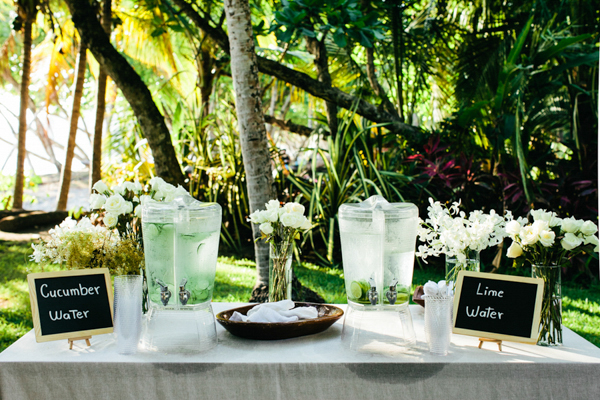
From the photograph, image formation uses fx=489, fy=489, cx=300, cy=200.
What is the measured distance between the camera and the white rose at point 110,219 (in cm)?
169

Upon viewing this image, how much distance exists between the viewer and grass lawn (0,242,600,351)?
332cm

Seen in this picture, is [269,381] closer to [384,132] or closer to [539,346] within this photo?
[539,346]

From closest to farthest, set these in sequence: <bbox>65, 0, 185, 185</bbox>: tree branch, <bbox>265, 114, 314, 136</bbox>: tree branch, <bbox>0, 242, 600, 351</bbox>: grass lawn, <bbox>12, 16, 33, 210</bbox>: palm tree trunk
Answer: <bbox>0, 242, 600, 351</bbox>: grass lawn
<bbox>65, 0, 185, 185</bbox>: tree branch
<bbox>265, 114, 314, 136</bbox>: tree branch
<bbox>12, 16, 33, 210</bbox>: palm tree trunk

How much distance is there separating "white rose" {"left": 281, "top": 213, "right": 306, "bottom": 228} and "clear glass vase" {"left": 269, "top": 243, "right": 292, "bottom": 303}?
91mm

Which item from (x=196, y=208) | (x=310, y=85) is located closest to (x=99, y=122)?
(x=310, y=85)

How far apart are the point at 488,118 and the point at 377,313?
3535 mm

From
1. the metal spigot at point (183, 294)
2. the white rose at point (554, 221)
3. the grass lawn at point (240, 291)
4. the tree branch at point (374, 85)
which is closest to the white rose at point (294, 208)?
the metal spigot at point (183, 294)

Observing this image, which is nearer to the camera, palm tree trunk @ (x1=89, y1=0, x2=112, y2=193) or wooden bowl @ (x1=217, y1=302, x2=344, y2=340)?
wooden bowl @ (x1=217, y1=302, x2=344, y2=340)

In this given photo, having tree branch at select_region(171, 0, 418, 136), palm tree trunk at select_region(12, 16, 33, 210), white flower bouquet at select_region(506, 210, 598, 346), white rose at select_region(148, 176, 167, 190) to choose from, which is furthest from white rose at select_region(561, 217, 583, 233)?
palm tree trunk at select_region(12, 16, 33, 210)

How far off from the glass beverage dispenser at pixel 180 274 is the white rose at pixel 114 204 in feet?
0.92

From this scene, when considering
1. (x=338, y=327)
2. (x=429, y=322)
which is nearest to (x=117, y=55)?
(x=338, y=327)

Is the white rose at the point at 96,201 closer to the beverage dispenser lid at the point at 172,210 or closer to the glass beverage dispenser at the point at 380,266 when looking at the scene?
the beverage dispenser lid at the point at 172,210

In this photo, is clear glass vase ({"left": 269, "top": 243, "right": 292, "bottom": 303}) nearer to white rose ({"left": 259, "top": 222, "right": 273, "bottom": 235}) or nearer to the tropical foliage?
white rose ({"left": 259, "top": 222, "right": 273, "bottom": 235})

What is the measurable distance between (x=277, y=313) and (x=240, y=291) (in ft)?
8.32
